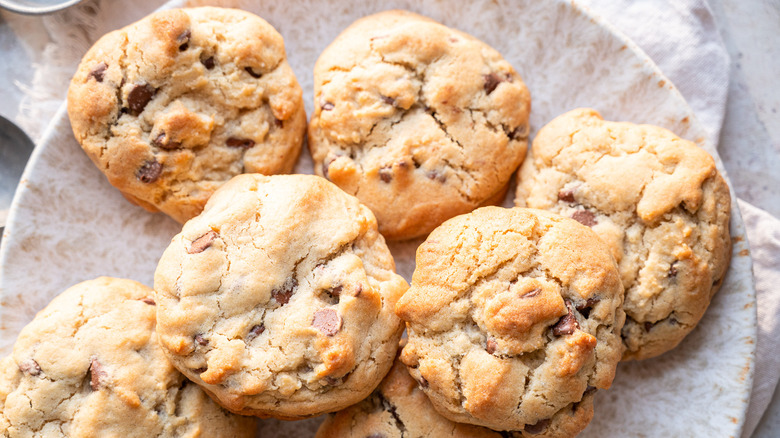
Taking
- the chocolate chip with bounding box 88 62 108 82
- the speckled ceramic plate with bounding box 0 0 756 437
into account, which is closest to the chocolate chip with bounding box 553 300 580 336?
the speckled ceramic plate with bounding box 0 0 756 437

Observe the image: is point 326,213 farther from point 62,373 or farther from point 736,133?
point 736,133

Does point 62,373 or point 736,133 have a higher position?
point 62,373

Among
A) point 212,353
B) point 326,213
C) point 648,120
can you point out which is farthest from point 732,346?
point 212,353

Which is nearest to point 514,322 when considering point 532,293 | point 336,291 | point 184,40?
point 532,293

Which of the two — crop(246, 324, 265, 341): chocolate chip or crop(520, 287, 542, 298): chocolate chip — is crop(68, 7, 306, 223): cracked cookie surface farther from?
crop(520, 287, 542, 298): chocolate chip

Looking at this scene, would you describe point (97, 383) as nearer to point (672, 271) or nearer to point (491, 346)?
point (491, 346)

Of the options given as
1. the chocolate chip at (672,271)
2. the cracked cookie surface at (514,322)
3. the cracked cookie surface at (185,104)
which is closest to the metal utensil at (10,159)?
the cracked cookie surface at (185,104)

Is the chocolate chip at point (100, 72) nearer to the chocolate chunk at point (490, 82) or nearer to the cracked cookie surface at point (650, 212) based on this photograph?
the chocolate chunk at point (490, 82)
